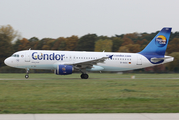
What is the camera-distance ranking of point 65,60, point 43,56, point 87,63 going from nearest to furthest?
point 87,63
point 43,56
point 65,60

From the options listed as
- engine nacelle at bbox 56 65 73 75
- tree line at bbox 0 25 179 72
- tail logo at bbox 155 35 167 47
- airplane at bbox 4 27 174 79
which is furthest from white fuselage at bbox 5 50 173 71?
tree line at bbox 0 25 179 72

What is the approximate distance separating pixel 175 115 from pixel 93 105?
12.3ft

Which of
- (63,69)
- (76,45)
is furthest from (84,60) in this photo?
(76,45)

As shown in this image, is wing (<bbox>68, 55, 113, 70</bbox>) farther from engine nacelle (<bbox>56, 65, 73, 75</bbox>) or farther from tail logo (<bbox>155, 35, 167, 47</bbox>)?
tail logo (<bbox>155, 35, 167, 47</bbox>)

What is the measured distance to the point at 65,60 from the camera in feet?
96.4

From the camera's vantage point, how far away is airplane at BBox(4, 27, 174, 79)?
1126 inches

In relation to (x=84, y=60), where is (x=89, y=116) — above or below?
below

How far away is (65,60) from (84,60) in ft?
7.72

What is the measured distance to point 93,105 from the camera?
444 inches

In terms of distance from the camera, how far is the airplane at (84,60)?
28594 mm

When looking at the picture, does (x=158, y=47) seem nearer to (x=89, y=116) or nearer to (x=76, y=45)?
(x=89, y=116)

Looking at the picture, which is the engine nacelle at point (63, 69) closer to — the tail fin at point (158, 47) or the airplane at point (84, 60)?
the airplane at point (84, 60)

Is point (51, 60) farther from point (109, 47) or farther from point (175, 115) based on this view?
point (109, 47)

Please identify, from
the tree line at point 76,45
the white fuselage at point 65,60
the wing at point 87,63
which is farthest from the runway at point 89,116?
the tree line at point 76,45
